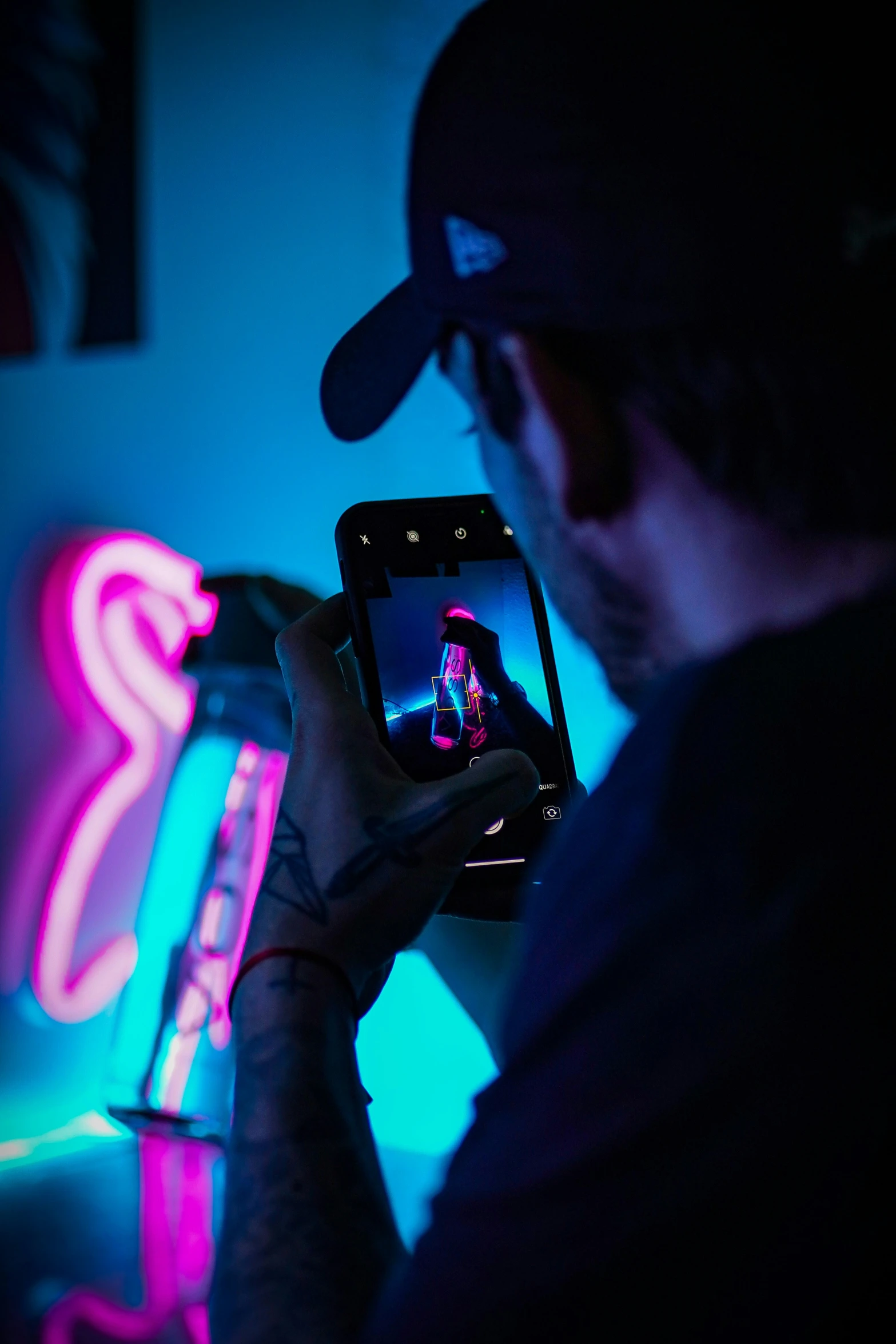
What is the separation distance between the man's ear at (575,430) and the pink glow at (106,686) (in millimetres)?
805

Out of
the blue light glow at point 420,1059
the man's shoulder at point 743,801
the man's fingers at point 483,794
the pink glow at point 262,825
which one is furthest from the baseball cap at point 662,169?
the blue light glow at point 420,1059

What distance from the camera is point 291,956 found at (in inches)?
20.0

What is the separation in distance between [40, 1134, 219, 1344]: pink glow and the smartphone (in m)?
0.34

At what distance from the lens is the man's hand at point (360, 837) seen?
532 mm

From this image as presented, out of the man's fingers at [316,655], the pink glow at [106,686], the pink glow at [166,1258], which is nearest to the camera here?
the man's fingers at [316,655]

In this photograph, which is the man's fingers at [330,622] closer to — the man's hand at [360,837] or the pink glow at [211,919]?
the man's hand at [360,837]

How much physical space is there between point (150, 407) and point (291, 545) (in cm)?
26

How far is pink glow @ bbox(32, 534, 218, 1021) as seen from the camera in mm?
1136

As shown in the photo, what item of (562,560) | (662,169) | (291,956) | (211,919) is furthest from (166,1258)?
(662,169)

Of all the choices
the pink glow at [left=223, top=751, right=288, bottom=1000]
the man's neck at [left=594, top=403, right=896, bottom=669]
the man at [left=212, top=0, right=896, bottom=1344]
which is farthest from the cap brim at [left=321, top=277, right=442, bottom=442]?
the pink glow at [left=223, top=751, right=288, bottom=1000]

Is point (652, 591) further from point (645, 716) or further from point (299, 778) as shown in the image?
point (299, 778)

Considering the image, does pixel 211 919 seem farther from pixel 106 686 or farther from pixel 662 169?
pixel 662 169

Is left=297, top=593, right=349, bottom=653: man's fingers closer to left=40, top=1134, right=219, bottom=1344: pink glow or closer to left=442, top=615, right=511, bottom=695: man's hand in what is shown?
left=442, top=615, right=511, bottom=695: man's hand

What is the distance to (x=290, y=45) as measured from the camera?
3.39ft
